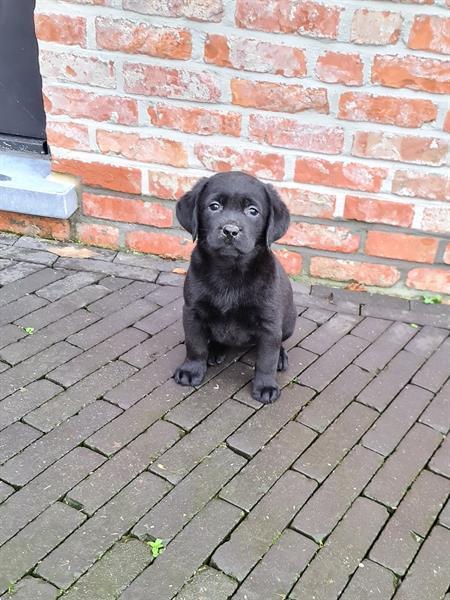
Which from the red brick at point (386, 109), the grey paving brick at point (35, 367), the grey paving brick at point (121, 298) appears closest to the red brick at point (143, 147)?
the grey paving brick at point (121, 298)

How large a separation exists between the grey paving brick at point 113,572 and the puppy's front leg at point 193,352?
3.43 ft

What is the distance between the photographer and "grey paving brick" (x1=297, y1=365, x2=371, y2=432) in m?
3.09

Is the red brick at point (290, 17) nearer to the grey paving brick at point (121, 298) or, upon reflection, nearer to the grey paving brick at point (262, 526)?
the grey paving brick at point (121, 298)

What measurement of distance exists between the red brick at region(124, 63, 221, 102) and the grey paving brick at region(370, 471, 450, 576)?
2.56 m

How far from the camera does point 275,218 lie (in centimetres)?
303

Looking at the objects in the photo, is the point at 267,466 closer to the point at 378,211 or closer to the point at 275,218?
the point at 275,218

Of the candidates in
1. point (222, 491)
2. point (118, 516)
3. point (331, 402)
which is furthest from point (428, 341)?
point (118, 516)

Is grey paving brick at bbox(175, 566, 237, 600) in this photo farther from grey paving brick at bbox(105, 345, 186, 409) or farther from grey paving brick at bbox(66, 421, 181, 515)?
grey paving brick at bbox(105, 345, 186, 409)

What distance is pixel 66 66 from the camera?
4047 mm

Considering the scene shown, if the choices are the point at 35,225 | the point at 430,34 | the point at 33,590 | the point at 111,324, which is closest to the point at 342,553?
the point at 33,590

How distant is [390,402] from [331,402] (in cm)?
31

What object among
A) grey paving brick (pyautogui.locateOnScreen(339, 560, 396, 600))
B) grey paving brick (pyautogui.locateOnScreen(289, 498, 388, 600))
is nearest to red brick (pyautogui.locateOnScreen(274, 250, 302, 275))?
grey paving brick (pyautogui.locateOnScreen(289, 498, 388, 600))

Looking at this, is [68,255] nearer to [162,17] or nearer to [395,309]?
[162,17]

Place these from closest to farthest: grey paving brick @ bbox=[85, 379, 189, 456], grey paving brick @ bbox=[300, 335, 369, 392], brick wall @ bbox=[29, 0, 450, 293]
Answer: grey paving brick @ bbox=[85, 379, 189, 456] → grey paving brick @ bbox=[300, 335, 369, 392] → brick wall @ bbox=[29, 0, 450, 293]
